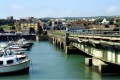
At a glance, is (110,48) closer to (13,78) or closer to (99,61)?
(99,61)

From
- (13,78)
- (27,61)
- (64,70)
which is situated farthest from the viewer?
(64,70)

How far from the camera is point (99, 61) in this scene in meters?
47.7

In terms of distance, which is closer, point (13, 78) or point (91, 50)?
point (13, 78)

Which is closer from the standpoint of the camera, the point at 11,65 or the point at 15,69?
the point at 11,65

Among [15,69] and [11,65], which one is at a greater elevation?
[11,65]

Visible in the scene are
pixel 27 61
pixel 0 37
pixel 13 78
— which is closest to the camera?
pixel 13 78

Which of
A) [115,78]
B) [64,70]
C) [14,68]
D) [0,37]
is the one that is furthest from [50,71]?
[0,37]

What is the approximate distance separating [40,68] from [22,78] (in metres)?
9.61

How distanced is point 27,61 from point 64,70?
5.99 m

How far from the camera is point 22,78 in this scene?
149ft

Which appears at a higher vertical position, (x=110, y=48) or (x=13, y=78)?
(x=110, y=48)

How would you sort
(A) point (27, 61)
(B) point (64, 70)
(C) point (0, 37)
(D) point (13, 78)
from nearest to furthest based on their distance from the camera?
(D) point (13, 78), (A) point (27, 61), (B) point (64, 70), (C) point (0, 37)

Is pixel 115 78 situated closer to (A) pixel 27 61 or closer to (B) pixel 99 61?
(B) pixel 99 61

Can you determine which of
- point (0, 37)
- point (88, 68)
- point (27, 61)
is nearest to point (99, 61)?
point (88, 68)
